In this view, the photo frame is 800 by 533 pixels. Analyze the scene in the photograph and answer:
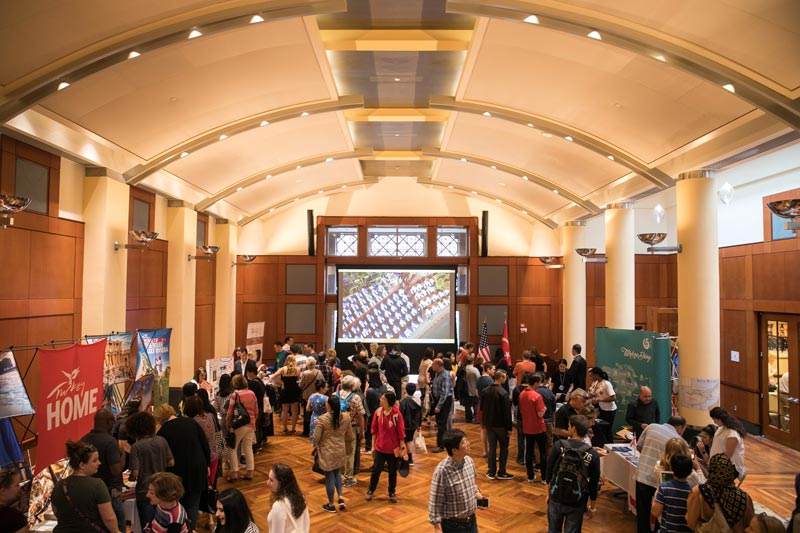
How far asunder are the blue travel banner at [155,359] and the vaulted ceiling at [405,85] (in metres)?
2.39

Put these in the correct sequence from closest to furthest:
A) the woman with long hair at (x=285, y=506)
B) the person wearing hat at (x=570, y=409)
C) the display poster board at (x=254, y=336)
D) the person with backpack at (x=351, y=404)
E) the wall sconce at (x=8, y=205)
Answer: the woman with long hair at (x=285, y=506) < the wall sconce at (x=8, y=205) < the person wearing hat at (x=570, y=409) < the person with backpack at (x=351, y=404) < the display poster board at (x=254, y=336)

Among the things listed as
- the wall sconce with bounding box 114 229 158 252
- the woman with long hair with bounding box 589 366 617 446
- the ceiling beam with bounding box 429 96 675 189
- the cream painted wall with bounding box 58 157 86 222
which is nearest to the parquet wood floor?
the woman with long hair with bounding box 589 366 617 446

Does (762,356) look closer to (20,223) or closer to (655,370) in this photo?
(655,370)

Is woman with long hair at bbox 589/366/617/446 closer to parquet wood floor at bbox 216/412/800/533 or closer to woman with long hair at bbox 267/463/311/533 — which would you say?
parquet wood floor at bbox 216/412/800/533

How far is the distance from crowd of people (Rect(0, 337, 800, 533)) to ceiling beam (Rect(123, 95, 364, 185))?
3.35m

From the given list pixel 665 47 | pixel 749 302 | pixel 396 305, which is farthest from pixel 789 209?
pixel 396 305

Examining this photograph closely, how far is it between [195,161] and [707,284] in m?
8.51

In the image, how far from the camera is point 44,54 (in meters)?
5.39

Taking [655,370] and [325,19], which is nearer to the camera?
[325,19]

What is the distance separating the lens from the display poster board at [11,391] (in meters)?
Result: 5.21

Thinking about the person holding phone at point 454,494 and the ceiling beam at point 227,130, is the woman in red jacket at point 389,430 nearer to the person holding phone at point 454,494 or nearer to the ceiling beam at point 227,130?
the person holding phone at point 454,494

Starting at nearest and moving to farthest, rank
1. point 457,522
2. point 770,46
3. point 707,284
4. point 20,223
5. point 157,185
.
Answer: point 457,522 → point 770,46 → point 20,223 → point 707,284 → point 157,185

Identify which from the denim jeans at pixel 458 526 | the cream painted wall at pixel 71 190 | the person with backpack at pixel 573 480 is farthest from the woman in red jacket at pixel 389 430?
the cream painted wall at pixel 71 190

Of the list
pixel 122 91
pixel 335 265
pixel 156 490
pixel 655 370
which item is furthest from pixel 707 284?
pixel 335 265
